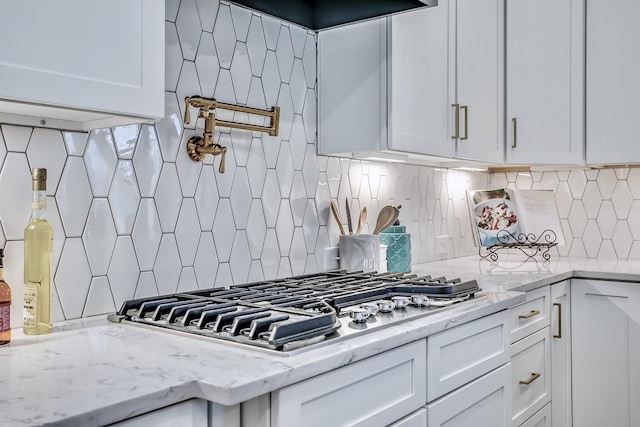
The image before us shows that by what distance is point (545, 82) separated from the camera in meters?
2.84

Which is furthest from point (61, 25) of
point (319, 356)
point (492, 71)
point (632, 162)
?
point (632, 162)

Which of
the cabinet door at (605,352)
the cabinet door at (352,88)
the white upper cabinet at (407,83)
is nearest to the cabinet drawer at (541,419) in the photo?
the cabinet door at (605,352)

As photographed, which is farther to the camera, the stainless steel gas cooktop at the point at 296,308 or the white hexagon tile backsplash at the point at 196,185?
the white hexagon tile backsplash at the point at 196,185

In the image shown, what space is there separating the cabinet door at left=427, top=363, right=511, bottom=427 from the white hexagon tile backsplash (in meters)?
0.75

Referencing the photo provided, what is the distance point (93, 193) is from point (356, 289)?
775mm

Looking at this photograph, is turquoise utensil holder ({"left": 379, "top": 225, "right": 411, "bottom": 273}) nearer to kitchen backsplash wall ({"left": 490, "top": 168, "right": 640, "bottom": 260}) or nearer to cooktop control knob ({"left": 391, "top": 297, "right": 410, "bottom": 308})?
cooktop control knob ({"left": 391, "top": 297, "right": 410, "bottom": 308})

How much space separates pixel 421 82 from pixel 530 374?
1.17m

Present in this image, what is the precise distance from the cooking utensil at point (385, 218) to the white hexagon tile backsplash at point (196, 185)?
0.11m

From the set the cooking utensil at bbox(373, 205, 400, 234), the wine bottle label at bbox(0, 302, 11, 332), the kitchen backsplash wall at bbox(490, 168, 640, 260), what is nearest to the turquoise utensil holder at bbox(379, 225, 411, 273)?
the cooking utensil at bbox(373, 205, 400, 234)

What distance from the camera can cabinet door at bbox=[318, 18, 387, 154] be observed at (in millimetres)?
2082

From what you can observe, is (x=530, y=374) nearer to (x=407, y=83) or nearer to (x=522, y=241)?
(x=522, y=241)

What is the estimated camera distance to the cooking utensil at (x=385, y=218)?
2365 mm

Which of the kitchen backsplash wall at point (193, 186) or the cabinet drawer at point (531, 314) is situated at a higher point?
the kitchen backsplash wall at point (193, 186)

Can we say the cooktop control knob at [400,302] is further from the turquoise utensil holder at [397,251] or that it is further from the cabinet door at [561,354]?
the cabinet door at [561,354]
